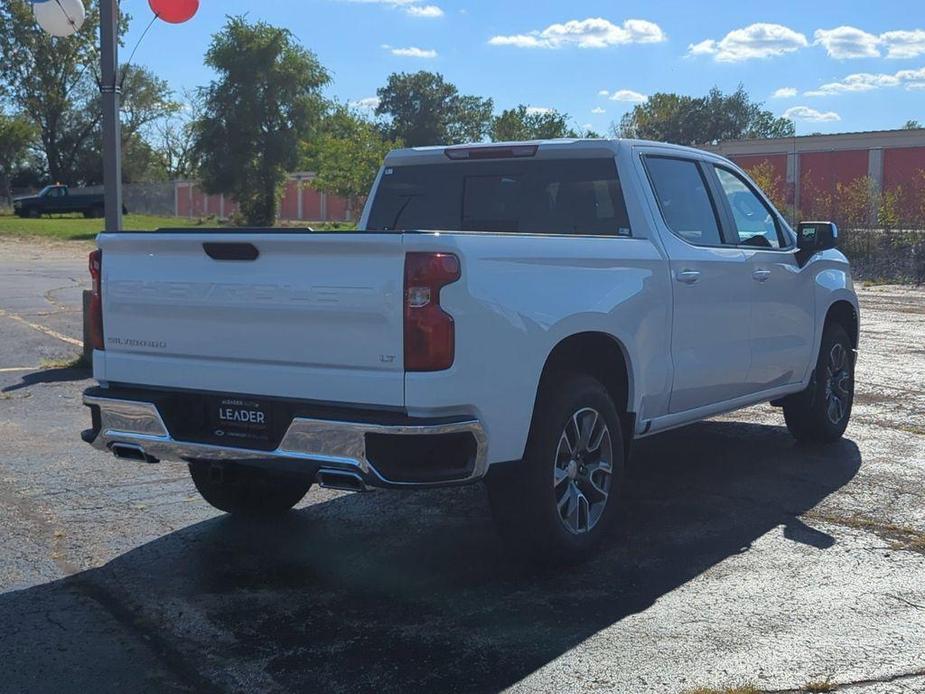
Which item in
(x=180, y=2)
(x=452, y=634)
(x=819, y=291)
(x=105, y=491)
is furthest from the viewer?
(x=180, y=2)

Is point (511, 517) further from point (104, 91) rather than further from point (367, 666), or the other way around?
point (104, 91)

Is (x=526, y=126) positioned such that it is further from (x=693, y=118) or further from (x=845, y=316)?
(x=845, y=316)

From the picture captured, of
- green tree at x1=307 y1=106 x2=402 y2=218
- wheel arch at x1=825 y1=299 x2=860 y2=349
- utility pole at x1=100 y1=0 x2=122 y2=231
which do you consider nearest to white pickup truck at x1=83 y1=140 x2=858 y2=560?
wheel arch at x1=825 y1=299 x2=860 y2=349

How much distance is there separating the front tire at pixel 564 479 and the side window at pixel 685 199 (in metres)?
1.41

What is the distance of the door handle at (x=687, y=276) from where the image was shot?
20.4 ft

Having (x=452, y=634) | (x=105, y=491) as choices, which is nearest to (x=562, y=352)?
(x=452, y=634)

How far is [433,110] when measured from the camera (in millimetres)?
100062

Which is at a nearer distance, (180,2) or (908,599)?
(908,599)

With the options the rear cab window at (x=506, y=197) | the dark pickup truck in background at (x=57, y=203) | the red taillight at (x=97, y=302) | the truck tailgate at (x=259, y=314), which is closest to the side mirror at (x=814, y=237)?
the rear cab window at (x=506, y=197)

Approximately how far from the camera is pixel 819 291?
7984 mm

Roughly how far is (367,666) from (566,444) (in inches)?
62.8

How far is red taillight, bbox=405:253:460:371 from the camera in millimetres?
4559

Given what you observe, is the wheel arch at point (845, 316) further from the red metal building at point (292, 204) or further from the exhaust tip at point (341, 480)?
the red metal building at point (292, 204)

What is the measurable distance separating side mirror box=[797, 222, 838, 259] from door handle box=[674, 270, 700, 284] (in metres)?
1.61
